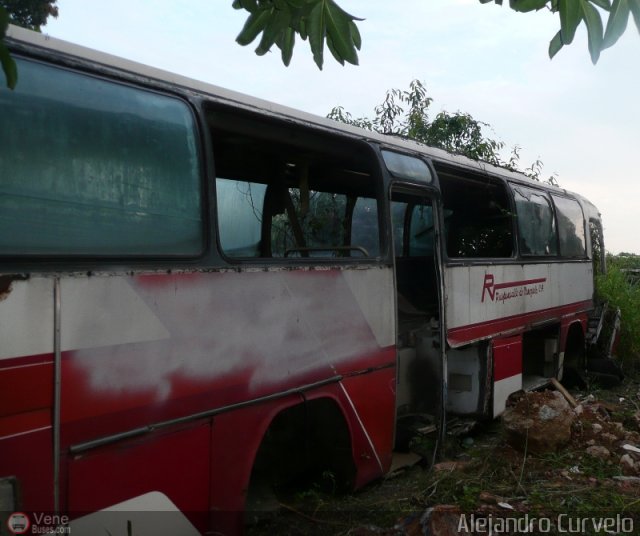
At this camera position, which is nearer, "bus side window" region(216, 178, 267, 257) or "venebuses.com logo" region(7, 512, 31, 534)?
"venebuses.com logo" region(7, 512, 31, 534)

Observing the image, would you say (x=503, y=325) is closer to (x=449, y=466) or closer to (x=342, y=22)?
(x=449, y=466)

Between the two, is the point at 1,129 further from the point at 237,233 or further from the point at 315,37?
the point at 237,233

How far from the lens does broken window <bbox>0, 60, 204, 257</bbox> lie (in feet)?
8.03

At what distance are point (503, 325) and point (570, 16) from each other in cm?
453

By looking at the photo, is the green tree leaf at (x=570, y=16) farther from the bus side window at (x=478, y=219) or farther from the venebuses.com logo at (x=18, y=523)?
the bus side window at (x=478, y=219)

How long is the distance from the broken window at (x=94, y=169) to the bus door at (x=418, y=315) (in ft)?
7.36

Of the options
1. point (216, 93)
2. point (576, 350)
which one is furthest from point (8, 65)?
point (576, 350)

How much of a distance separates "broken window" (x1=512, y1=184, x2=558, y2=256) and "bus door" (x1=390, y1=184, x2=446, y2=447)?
3.97 ft

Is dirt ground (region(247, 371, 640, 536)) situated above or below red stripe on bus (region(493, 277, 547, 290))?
below

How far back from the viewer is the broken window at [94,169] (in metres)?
2.45

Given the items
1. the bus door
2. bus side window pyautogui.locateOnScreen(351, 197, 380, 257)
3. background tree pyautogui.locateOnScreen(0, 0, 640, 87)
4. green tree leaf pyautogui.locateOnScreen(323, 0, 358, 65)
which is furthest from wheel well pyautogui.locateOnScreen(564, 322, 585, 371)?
green tree leaf pyautogui.locateOnScreen(323, 0, 358, 65)

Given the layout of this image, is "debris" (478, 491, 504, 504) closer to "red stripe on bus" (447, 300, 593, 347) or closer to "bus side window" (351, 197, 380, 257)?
"red stripe on bus" (447, 300, 593, 347)

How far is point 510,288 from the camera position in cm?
670

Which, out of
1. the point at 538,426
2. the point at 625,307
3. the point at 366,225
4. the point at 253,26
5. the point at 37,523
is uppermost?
the point at 253,26
